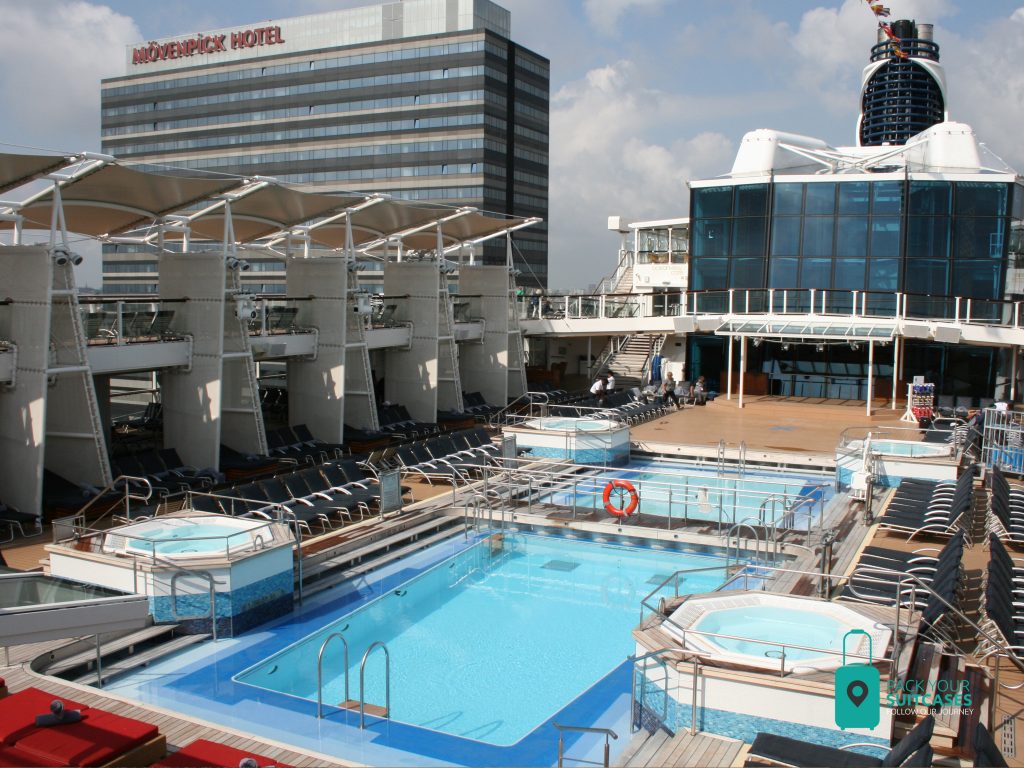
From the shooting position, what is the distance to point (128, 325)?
16.8 meters

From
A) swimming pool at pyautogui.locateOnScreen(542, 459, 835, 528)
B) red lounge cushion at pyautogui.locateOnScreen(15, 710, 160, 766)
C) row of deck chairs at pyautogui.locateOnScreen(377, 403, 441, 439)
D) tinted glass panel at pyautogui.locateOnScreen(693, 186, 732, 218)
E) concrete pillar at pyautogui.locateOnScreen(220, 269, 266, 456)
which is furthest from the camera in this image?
tinted glass panel at pyautogui.locateOnScreen(693, 186, 732, 218)

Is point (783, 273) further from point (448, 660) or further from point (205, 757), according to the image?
point (205, 757)

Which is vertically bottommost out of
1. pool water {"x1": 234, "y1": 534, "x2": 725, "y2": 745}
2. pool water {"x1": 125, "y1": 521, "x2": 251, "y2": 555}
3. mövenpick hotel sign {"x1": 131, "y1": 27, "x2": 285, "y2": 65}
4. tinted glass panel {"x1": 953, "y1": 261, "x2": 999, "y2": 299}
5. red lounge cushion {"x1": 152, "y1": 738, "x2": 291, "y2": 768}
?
pool water {"x1": 234, "y1": 534, "x2": 725, "y2": 745}

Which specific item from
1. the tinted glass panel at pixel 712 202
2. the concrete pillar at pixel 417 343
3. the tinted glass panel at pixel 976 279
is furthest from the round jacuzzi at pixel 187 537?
the tinted glass panel at pixel 976 279

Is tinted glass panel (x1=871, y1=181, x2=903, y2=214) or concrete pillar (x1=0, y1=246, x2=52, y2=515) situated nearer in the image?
concrete pillar (x1=0, y1=246, x2=52, y2=515)

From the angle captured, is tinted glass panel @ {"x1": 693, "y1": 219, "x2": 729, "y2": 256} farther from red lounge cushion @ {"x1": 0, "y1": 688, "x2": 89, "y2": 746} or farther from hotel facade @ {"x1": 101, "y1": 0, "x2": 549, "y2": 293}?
hotel facade @ {"x1": 101, "y1": 0, "x2": 549, "y2": 293}

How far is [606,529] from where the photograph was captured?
47.9 feet

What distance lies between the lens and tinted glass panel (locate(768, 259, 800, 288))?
Answer: 29.0 metres

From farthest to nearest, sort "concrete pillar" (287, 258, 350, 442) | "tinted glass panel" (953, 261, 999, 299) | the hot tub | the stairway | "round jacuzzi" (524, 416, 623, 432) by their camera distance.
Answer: the stairway
"tinted glass panel" (953, 261, 999, 299)
"concrete pillar" (287, 258, 350, 442)
"round jacuzzi" (524, 416, 623, 432)
the hot tub

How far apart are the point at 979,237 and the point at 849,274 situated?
3.87 m

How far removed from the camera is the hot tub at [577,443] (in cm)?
1992

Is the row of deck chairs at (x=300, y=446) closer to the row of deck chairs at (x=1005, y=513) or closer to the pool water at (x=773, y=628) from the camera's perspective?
the pool water at (x=773, y=628)

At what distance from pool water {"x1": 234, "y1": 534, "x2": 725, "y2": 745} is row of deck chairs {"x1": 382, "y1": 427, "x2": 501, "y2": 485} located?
122 inches

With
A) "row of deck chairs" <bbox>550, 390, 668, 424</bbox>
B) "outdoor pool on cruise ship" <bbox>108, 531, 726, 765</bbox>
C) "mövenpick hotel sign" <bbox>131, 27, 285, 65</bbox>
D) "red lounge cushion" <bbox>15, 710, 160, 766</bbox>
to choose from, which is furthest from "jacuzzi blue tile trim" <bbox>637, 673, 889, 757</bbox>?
"mövenpick hotel sign" <bbox>131, 27, 285, 65</bbox>
